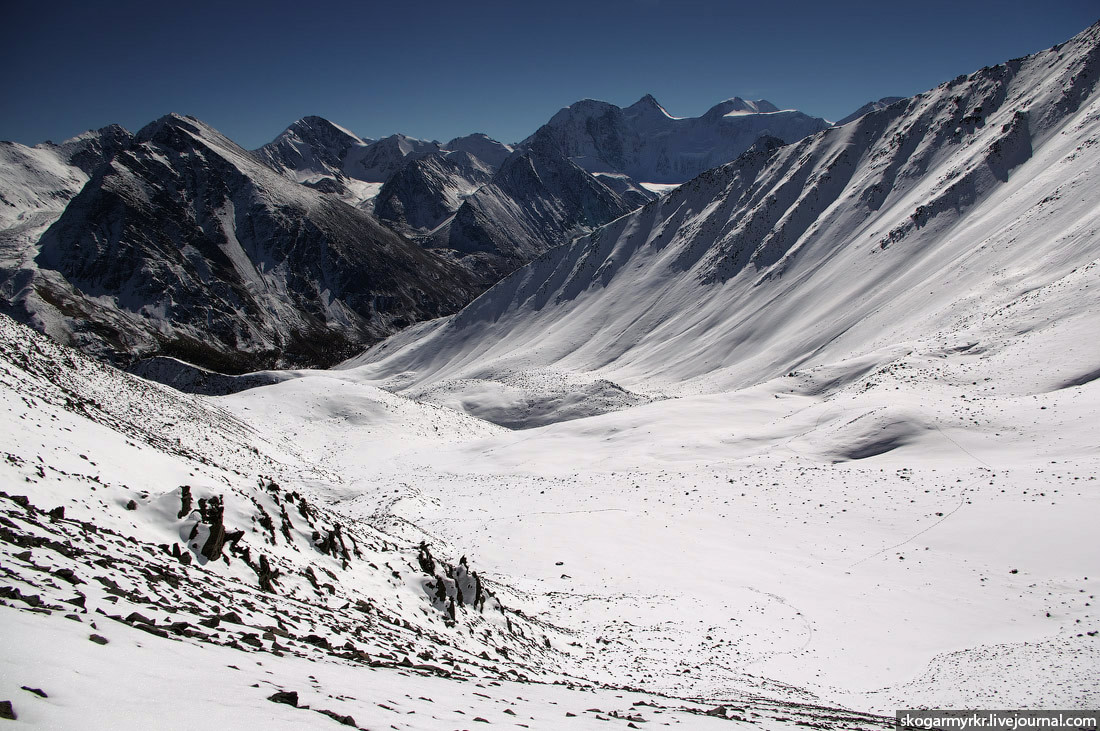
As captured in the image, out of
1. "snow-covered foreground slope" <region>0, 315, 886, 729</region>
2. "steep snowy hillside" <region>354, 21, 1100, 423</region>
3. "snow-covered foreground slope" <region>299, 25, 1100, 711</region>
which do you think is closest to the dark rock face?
"snow-covered foreground slope" <region>0, 315, 886, 729</region>

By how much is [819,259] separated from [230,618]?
102991 mm

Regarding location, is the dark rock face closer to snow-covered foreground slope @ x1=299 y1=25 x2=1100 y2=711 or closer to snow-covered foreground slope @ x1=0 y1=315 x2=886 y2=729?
snow-covered foreground slope @ x1=0 y1=315 x2=886 y2=729

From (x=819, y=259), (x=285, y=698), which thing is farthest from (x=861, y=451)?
(x=819, y=259)

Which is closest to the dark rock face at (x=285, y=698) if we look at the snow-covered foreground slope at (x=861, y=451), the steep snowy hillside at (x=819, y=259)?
the snow-covered foreground slope at (x=861, y=451)

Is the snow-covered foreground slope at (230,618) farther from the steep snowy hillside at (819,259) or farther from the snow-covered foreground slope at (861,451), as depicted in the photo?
the steep snowy hillside at (819,259)

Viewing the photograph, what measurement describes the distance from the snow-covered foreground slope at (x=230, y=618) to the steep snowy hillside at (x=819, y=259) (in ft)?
160

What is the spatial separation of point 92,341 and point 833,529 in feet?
625

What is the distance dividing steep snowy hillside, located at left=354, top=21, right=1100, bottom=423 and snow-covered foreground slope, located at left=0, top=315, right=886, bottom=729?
48.9 metres

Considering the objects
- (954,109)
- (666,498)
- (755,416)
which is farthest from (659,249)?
(666,498)

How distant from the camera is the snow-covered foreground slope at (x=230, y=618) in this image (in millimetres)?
5938

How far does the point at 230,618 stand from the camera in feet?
32.4

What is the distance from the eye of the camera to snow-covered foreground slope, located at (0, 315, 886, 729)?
19.5ft

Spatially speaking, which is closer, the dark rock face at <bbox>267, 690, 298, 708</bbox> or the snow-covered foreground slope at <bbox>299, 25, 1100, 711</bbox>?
the dark rock face at <bbox>267, 690, 298, 708</bbox>

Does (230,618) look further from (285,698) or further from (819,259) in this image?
(819,259)
